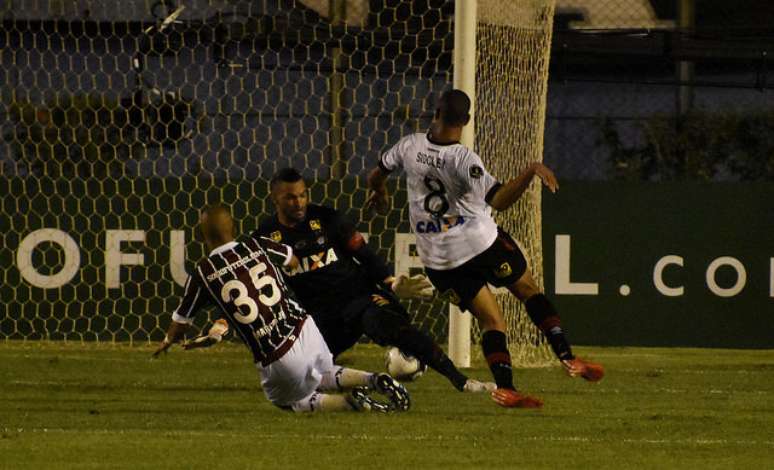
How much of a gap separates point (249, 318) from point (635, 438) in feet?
6.17

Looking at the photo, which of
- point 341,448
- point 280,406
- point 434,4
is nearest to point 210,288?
point 280,406

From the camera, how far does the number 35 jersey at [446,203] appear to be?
808cm

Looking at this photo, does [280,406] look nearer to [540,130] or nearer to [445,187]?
[445,187]

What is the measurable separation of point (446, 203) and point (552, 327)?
84 centimetres

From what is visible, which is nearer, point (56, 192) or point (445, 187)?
point (445, 187)

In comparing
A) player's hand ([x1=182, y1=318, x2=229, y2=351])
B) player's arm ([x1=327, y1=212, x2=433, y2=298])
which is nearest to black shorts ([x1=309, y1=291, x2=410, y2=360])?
A: player's arm ([x1=327, y1=212, x2=433, y2=298])

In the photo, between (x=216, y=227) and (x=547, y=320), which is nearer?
(x=216, y=227)

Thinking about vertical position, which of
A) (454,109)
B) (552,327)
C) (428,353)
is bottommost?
(428,353)

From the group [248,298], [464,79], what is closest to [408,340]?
[248,298]

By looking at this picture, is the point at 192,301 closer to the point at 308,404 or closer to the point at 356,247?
the point at 308,404

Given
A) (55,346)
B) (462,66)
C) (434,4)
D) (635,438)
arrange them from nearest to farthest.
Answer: (635,438) < (462,66) < (55,346) < (434,4)

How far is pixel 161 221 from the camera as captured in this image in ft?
41.4

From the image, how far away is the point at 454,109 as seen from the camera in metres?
7.99

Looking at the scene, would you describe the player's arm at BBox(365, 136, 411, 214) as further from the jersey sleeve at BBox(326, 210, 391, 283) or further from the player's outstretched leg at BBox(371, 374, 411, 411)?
the player's outstretched leg at BBox(371, 374, 411, 411)
